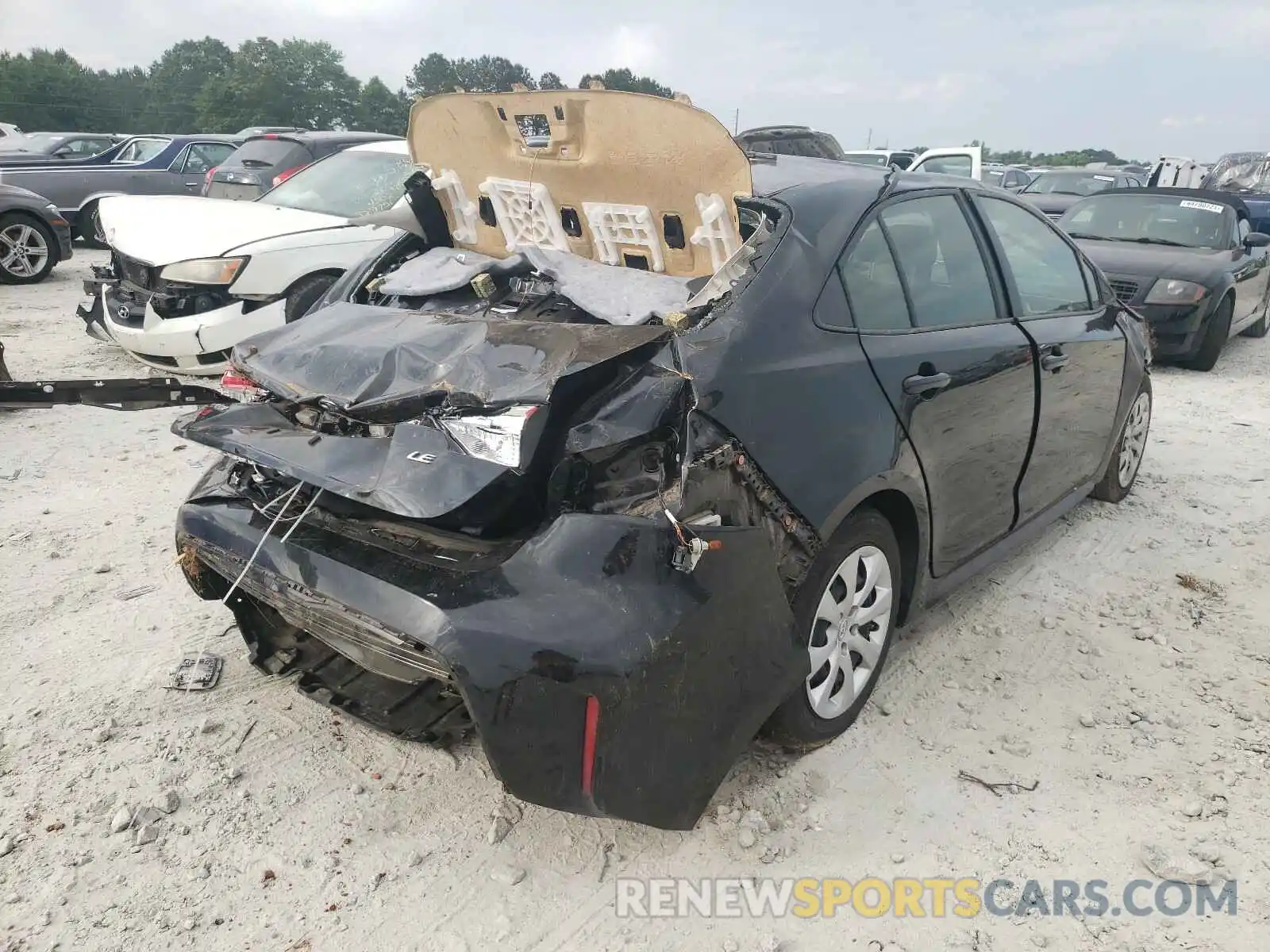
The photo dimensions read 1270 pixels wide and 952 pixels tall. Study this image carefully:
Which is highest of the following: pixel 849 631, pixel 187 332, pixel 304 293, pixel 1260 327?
pixel 304 293

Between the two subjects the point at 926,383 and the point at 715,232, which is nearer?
the point at 715,232

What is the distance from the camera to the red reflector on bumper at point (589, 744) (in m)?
1.87

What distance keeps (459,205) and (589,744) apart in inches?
85.2

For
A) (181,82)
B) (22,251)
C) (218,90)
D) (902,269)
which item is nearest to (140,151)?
(22,251)

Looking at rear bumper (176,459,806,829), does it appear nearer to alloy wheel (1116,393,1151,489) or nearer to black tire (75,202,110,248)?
alloy wheel (1116,393,1151,489)

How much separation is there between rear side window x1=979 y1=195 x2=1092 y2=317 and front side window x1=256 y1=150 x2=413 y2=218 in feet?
15.3

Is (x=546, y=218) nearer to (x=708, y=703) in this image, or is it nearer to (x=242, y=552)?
(x=242, y=552)

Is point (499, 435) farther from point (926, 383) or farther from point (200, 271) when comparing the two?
point (200, 271)

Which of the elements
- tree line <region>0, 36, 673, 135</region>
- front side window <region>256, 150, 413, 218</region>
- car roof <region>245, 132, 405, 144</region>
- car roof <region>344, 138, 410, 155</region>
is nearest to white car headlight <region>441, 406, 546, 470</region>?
front side window <region>256, 150, 413, 218</region>

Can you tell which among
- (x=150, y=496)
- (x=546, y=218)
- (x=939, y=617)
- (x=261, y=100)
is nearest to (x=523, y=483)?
(x=546, y=218)

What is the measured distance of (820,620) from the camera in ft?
8.43

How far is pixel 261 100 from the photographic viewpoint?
4688cm

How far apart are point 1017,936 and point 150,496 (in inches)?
164

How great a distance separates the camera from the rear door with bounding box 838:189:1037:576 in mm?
2678
